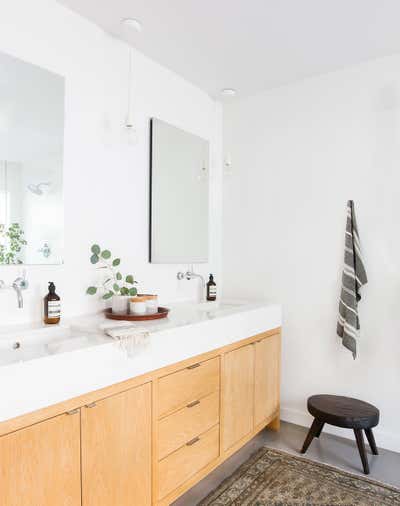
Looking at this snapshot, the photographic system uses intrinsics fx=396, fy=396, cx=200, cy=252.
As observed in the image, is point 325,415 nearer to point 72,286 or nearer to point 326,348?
point 326,348

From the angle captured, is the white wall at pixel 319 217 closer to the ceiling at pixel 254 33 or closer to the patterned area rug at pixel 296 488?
the ceiling at pixel 254 33

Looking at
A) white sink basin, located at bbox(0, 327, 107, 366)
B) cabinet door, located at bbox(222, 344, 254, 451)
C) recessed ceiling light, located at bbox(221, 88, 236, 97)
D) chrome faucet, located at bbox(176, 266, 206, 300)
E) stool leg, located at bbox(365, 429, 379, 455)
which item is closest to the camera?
white sink basin, located at bbox(0, 327, 107, 366)

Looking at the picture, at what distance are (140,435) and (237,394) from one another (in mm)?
837

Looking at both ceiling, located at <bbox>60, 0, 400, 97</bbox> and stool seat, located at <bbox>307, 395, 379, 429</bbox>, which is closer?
ceiling, located at <bbox>60, 0, 400, 97</bbox>

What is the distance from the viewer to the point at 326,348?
9.44 ft

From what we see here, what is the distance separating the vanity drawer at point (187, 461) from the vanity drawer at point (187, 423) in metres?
0.03

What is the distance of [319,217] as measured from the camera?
292cm

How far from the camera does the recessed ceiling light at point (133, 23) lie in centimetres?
220

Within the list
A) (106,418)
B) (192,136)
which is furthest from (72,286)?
(192,136)

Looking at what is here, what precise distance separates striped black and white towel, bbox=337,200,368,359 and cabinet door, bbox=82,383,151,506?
149 cm

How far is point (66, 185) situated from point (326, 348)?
2085 millimetres

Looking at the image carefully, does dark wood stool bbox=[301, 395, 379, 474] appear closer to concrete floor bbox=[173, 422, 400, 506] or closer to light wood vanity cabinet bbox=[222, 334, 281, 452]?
concrete floor bbox=[173, 422, 400, 506]

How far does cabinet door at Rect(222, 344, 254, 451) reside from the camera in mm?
2309

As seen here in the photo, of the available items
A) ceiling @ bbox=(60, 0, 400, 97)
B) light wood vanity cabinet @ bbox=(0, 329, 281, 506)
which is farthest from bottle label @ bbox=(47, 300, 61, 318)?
ceiling @ bbox=(60, 0, 400, 97)
